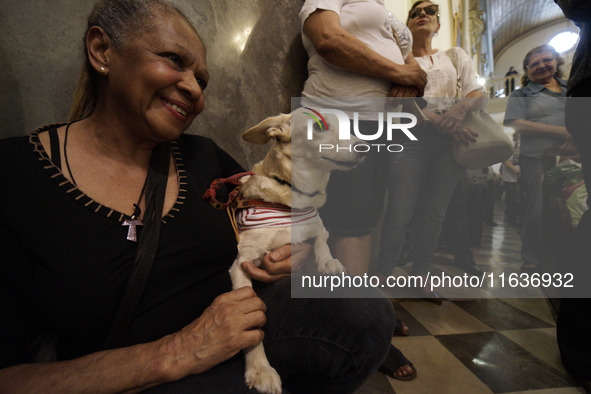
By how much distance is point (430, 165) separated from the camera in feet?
4.68

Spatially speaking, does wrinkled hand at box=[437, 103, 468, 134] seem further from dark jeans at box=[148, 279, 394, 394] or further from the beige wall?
dark jeans at box=[148, 279, 394, 394]

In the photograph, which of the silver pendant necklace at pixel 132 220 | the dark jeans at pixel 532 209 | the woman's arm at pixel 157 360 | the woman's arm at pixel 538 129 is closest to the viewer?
the woman's arm at pixel 157 360

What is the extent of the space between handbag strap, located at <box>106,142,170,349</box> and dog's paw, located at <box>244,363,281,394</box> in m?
0.33

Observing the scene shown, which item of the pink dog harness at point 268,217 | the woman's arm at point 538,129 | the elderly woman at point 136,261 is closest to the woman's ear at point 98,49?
the elderly woman at point 136,261

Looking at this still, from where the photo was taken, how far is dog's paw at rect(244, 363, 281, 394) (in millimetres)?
657

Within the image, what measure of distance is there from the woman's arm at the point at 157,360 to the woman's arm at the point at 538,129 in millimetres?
2172

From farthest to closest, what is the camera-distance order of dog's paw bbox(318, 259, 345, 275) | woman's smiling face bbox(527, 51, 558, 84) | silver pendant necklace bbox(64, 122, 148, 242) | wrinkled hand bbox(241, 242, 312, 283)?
1. woman's smiling face bbox(527, 51, 558, 84)
2. dog's paw bbox(318, 259, 345, 275)
3. wrinkled hand bbox(241, 242, 312, 283)
4. silver pendant necklace bbox(64, 122, 148, 242)

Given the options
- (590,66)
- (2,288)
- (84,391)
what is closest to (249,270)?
(84,391)

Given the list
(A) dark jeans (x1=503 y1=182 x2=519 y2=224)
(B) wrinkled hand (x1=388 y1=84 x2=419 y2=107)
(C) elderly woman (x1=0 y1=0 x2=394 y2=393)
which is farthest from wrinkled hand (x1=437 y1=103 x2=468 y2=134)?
(C) elderly woman (x1=0 y1=0 x2=394 y2=393)

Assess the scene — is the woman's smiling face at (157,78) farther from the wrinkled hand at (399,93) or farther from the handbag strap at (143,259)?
the wrinkled hand at (399,93)

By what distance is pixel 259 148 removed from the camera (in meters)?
1.54

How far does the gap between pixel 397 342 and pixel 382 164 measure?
104 cm

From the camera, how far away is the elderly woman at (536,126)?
67.1 inches

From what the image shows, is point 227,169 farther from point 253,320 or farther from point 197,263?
point 253,320
